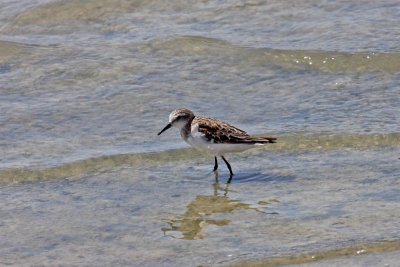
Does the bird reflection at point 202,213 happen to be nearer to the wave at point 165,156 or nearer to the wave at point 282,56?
the wave at point 165,156

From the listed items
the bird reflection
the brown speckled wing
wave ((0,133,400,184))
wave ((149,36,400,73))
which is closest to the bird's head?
the brown speckled wing

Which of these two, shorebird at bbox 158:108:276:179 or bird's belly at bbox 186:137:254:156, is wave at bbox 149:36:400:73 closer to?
shorebird at bbox 158:108:276:179

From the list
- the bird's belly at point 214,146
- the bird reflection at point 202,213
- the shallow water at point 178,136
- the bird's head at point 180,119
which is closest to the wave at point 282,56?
the shallow water at point 178,136

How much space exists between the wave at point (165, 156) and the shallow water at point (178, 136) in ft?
→ 0.06

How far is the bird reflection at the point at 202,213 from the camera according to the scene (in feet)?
24.4

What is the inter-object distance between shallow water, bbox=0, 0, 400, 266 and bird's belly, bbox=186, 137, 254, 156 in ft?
0.61

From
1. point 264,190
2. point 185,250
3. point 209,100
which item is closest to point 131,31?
point 209,100

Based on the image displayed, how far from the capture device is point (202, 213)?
25.7ft

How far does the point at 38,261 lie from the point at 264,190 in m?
2.12

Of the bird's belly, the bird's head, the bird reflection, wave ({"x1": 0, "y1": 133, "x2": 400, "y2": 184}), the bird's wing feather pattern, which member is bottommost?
the bird reflection

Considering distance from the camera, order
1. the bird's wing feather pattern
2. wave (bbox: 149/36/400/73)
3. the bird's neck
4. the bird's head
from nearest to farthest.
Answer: the bird's wing feather pattern
the bird's neck
the bird's head
wave (bbox: 149/36/400/73)

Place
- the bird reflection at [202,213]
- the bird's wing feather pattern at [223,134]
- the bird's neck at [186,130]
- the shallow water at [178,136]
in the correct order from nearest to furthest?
the shallow water at [178,136], the bird reflection at [202,213], the bird's wing feather pattern at [223,134], the bird's neck at [186,130]

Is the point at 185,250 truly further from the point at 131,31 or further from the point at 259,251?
the point at 131,31

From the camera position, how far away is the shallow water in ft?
23.9
